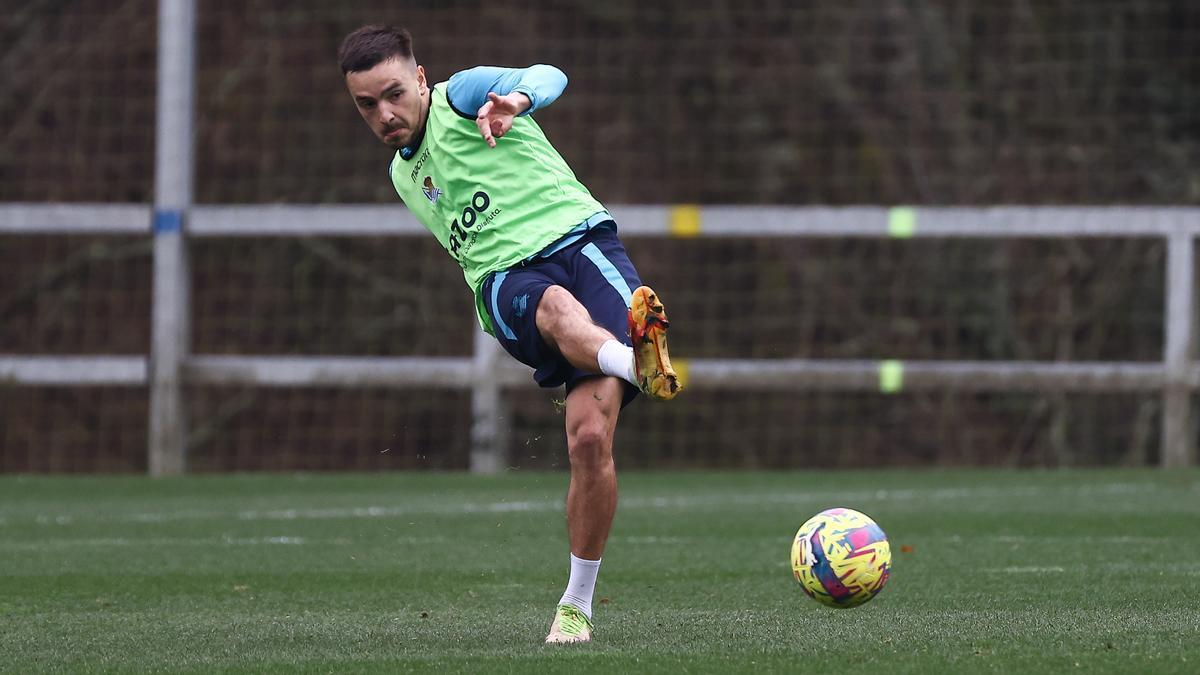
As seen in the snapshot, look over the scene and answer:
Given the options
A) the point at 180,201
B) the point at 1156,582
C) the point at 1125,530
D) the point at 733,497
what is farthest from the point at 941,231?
the point at 1156,582

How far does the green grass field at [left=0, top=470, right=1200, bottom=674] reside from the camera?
4688 mm

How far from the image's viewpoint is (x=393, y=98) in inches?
217

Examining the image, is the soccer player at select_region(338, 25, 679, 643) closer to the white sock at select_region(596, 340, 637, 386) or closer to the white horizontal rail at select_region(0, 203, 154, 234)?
the white sock at select_region(596, 340, 637, 386)

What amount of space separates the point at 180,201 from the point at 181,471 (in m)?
1.61

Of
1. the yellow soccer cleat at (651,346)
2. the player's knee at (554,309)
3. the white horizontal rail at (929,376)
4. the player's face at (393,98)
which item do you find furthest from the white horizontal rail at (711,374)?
the yellow soccer cleat at (651,346)

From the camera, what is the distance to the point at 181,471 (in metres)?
11.5

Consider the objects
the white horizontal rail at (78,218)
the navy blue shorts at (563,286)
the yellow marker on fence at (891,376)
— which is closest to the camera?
the navy blue shorts at (563,286)

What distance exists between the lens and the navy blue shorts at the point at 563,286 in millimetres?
5289

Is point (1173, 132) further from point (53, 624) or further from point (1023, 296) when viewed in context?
point (53, 624)

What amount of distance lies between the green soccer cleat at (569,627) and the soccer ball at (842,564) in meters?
0.59

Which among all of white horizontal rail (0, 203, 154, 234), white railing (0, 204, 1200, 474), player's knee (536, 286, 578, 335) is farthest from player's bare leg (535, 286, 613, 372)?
white horizontal rail (0, 203, 154, 234)

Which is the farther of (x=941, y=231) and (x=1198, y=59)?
(x=1198, y=59)

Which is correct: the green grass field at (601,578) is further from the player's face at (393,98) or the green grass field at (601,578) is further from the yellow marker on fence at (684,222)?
the yellow marker on fence at (684,222)

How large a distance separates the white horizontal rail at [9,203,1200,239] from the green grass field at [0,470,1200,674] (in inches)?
61.2
